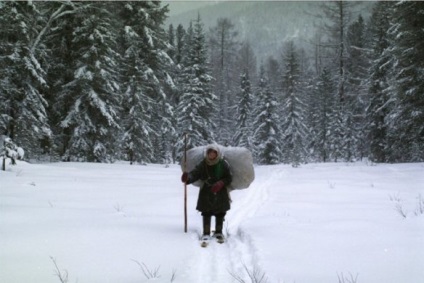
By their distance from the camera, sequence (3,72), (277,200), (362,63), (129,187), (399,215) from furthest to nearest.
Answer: (362,63)
(3,72)
(129,187)
(277,200)
(399,215)

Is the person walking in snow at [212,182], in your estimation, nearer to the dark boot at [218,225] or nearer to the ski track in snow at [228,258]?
the dark boot at [218,225]

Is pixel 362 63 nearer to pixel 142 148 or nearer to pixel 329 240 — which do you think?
pixel 142 148

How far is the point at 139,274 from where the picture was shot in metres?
4.18

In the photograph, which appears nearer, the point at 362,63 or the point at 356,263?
the point at 356,263

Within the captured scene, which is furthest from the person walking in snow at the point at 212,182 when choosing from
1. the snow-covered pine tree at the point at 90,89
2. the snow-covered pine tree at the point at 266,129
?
the snow-covered pine tree at the point at 266,129

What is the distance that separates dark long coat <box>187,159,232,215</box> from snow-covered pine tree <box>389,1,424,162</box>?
14.2 meters

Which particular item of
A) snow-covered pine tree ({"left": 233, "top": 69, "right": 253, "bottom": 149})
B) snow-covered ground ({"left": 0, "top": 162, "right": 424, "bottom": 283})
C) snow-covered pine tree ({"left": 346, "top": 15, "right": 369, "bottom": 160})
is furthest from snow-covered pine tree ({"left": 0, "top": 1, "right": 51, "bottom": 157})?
snow-covered pine tree ({"left": 346, "top": 15, "right": 369, "bottom": 160})

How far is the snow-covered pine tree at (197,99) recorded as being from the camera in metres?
30.7

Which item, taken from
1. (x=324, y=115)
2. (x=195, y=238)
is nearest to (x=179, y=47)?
(x=324, y=115)

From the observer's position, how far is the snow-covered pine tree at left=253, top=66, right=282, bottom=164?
36.1 meters

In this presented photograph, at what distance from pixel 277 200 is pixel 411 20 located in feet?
42.6

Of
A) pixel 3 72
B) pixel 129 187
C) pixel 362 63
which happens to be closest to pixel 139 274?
pixel 129 187

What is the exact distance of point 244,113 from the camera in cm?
4075

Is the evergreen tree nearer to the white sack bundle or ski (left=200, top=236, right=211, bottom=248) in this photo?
the white sack bundle
